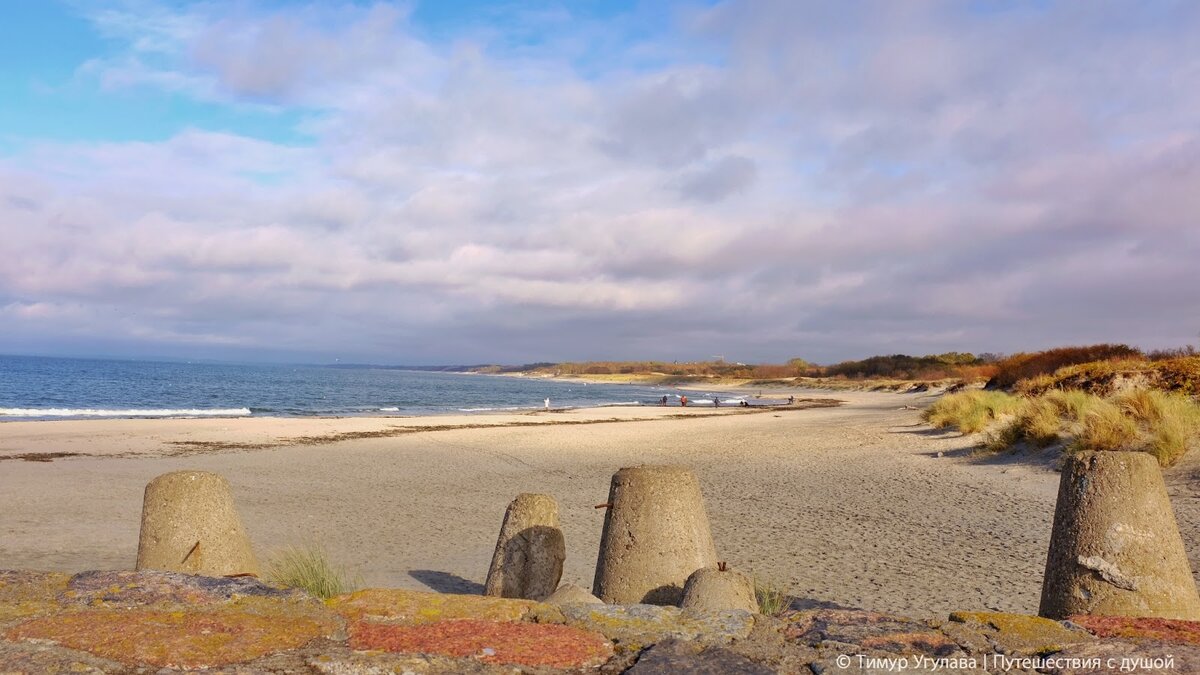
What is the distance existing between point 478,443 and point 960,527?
18.2 meters

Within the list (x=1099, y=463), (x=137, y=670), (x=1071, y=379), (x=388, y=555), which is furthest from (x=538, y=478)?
(x=1071, y=379)

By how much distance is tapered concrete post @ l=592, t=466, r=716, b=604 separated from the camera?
17.8 ft

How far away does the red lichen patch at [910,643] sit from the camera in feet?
10.3

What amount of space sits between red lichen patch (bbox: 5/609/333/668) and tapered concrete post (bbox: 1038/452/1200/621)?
418 cm

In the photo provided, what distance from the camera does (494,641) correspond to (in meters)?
3.13

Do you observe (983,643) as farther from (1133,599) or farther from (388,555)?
(388,555)

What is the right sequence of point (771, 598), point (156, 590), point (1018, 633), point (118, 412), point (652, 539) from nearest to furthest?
1. point (1018, 633)
2. point (156, 590)
3. point (652, 539)
4. point (771, 598)
5. point (118, 412)

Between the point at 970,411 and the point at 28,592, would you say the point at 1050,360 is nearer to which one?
the point at 970,411

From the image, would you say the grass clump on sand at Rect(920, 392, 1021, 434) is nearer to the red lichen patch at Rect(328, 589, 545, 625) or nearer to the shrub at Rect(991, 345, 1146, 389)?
the shrub at Rect(991, 345, 1146, 389)

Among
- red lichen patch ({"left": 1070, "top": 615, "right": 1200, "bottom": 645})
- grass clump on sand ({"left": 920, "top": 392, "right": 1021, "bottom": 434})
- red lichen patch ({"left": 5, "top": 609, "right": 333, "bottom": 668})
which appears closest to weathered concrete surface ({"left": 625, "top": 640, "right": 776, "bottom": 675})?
red lichen patch ({"left": 5, "top": 609, "right": 333, "bottom": 668})

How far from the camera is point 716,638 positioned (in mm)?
3266

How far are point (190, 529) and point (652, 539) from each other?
3.45 m

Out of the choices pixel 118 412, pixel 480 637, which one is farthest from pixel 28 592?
pixel 118 412

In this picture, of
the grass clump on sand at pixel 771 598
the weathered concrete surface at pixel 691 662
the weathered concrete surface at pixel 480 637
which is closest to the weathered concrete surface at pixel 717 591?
the grass clump on sand at pixel 771 598
